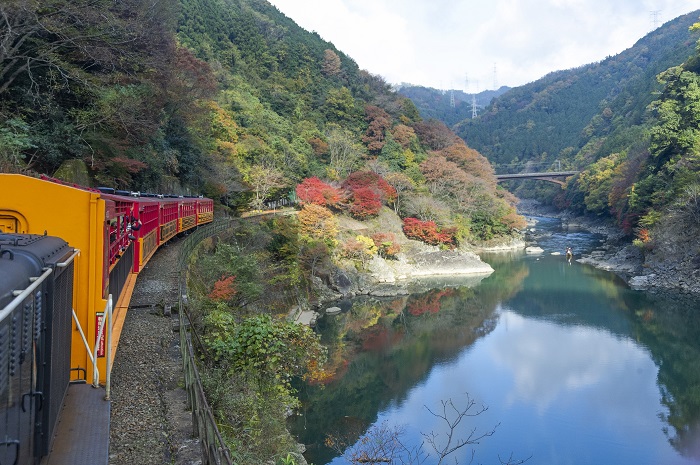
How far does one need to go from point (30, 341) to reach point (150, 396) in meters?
3.65

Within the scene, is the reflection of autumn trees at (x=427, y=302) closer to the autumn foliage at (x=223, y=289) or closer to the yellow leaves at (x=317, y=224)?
the yellow leaves at (x=317, y=224)

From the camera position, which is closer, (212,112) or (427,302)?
(427,302)

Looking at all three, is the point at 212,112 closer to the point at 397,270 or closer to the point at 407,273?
the point at 397,270

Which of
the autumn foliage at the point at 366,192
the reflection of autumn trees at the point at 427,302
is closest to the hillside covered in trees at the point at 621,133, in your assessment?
the reflection of autumn trees at the point at 427,302

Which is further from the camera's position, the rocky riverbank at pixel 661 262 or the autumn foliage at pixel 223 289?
the rocky riverbank at pixel 661 262

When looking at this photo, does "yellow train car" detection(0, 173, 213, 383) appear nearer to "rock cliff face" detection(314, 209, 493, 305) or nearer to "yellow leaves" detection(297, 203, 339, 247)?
"rock cliff face" detection(314, 209, 493, 305)

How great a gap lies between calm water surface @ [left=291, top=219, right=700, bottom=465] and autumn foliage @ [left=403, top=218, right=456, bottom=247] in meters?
8.02

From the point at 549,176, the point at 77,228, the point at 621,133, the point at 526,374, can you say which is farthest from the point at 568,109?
the point at 77,228

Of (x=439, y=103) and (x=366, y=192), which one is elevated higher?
(x=439, y=103)

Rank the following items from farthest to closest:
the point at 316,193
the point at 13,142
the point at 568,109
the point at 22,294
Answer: the point at 568,109, the point at 316,193, the point at 13,142, the point at 22,294

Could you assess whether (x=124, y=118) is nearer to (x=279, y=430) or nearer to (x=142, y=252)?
(x=142, y=252)

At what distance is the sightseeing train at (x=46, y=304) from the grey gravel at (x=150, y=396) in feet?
1.89

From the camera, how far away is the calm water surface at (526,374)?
13.0 m

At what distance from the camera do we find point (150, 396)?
6105 millimetres
